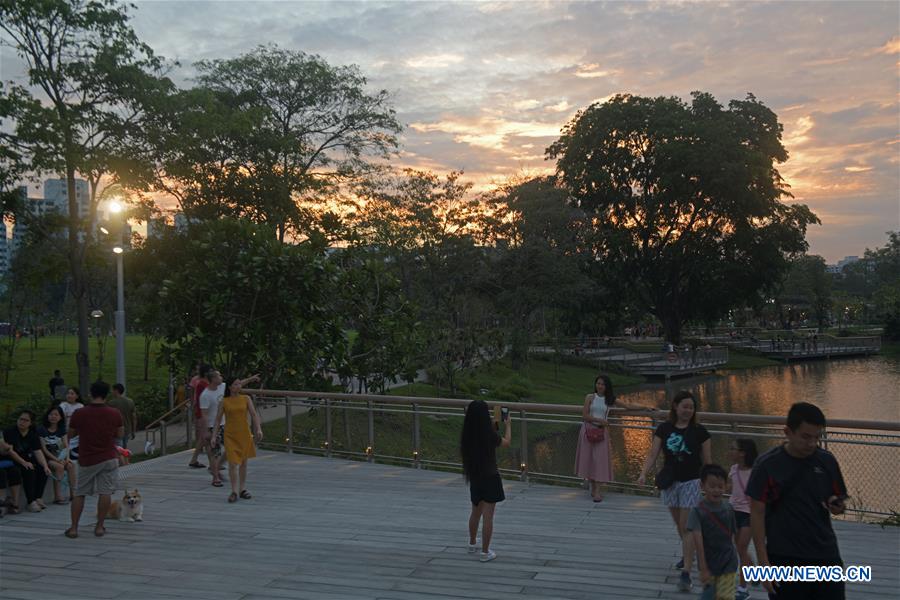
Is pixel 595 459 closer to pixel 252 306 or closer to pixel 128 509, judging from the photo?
pixel 128 509

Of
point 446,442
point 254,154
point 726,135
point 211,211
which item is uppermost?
point 726,135

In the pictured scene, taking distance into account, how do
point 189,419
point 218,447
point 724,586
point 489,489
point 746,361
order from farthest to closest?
point 746,361 < point 189,419 < point 218,447 < point 489,489 < point 724,586

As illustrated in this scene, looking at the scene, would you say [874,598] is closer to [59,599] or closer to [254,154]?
[59,599]

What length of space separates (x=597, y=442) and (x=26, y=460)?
23.9 feet

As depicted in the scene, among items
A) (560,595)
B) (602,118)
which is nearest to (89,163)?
(560,595)

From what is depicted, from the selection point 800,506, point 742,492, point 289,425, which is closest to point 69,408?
point 289,425

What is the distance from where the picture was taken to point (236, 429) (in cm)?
1057

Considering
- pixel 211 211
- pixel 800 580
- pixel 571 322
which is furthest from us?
pixel 571 322

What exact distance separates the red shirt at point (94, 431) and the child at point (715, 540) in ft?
20.6

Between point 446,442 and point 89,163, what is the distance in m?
13.0

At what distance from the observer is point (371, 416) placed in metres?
13.4

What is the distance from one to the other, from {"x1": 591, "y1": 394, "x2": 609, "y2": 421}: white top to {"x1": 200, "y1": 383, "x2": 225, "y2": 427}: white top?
5422mm

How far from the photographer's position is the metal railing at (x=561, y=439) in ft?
30.7

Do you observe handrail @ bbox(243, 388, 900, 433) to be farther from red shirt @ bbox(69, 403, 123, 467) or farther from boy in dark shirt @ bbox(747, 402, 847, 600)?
red shirt @ bbox(69, 403, 123, 467)
